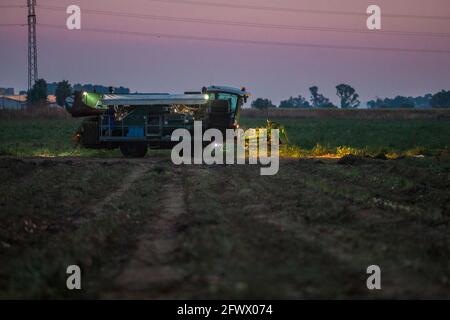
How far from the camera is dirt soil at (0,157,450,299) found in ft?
24.8

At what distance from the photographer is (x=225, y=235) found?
10211 millimetres

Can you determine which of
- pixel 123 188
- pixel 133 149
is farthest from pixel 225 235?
pixel 133 149

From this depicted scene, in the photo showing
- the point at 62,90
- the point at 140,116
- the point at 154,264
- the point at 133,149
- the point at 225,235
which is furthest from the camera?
the point at 62,90

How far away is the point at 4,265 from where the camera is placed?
30.1 ft

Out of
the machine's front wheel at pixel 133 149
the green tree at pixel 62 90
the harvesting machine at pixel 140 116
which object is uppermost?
the green tree at pixel 62 90

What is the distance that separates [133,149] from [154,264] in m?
22.7

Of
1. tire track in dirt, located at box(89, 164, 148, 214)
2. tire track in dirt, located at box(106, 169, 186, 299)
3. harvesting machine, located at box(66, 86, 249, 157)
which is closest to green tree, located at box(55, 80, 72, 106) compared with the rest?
A: harvesting machine, located at box(66, 86, 249, 157)

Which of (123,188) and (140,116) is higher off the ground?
(140,116)

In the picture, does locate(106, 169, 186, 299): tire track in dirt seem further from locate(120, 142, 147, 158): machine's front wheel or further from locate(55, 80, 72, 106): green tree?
locate(55, 80, 72, 106): green tree

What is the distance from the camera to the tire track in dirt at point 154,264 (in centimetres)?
758

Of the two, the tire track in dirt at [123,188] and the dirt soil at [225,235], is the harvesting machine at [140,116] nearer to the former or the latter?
the tire track in dirt at [123,188]

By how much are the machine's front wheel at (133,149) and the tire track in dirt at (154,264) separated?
57.0 feet

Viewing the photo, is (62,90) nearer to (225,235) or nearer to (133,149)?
(133,149)

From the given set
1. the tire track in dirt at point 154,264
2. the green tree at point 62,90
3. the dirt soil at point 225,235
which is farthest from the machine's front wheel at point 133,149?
the green tree at point 62,90
